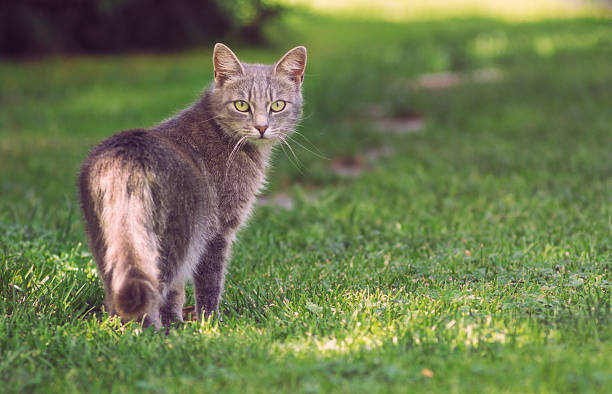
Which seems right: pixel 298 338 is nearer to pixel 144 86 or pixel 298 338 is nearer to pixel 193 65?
pixel 144 86

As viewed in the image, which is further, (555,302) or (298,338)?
(555,302)

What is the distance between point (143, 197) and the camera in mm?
3074

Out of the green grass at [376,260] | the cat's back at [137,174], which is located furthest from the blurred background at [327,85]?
the cat's back at [137,174]

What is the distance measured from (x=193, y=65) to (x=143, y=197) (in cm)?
1093

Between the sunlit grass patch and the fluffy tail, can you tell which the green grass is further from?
the sunlit grass patch

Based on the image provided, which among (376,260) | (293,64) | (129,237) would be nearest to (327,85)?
(293,64)

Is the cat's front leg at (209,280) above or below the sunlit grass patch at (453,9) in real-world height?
below

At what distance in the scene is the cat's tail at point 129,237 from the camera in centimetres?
286

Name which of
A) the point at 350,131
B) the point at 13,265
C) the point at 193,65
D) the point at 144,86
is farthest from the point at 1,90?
the point at 13,265

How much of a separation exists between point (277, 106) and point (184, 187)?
1.07m

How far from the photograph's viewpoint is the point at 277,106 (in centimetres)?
413

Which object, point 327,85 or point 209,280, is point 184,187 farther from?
point 327,85

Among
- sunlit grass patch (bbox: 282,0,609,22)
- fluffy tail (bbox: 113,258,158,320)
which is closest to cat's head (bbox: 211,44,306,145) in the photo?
fluffy tail (bbox: 113,258,158,320)

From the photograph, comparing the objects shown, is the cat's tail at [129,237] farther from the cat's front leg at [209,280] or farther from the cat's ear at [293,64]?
the cat's ear at [293,64]
